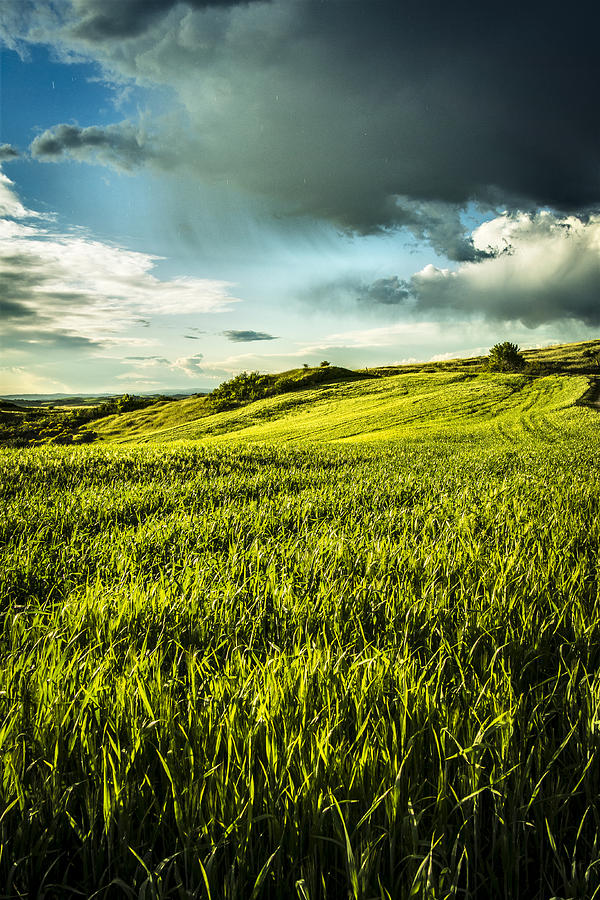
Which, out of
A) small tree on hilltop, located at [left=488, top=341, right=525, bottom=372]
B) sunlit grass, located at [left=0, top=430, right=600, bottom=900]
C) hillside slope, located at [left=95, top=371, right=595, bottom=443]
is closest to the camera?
sunlit grass, located at [left=0, top=430, right=600, bottom=900]

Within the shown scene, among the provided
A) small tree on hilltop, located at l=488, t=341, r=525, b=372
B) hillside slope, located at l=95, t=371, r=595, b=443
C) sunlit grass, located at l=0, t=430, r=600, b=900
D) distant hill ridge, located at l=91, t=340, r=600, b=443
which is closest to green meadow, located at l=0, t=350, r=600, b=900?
sunlit grass, located at l=0, t=430, r=600, b=900

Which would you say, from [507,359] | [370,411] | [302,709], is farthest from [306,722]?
[507,359]

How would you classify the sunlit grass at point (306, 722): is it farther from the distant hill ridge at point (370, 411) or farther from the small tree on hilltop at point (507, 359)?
the small tree on hilltop at point (507, 359)

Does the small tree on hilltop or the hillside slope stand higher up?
the small tree on hilltop

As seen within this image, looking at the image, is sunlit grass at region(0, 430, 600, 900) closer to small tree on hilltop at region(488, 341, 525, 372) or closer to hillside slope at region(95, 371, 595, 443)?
hillside slope at region(95, 371, 595, 443)

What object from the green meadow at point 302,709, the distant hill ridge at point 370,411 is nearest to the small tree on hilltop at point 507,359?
the distant hill ridge at point 370,411

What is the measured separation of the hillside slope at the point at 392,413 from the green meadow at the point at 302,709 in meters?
26.3

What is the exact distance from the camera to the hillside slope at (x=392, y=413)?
38.2 m

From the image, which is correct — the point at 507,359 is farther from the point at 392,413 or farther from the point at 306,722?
the point at 306,722

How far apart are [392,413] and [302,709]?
45674 millimetres

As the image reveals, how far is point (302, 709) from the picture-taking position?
1.92 meters

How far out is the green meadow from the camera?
139cm

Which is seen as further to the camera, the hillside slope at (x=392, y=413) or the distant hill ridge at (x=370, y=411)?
the distant hill ridge at (x=370, y=411)

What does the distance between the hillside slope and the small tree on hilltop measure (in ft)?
121
